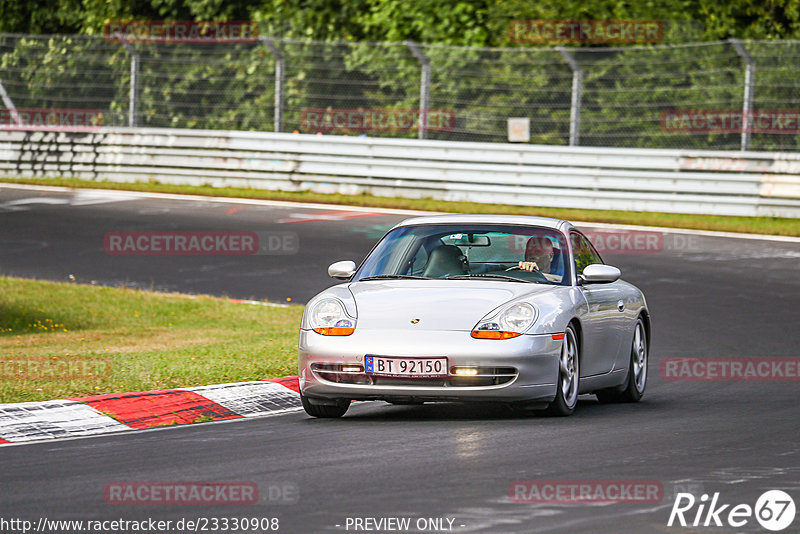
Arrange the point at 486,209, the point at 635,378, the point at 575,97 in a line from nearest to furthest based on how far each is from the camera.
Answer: the point at 635,378
the point at 486,209
the point at 575,97

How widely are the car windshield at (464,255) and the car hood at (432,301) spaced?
362 mm

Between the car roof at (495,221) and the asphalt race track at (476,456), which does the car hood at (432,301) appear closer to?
the asphalt race track at (476,456)

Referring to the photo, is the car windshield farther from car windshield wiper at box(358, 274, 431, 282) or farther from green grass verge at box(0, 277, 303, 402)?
green grass verge at box(0, 277, 303, 402)

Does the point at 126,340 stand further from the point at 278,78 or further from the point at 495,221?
the point at 278,78

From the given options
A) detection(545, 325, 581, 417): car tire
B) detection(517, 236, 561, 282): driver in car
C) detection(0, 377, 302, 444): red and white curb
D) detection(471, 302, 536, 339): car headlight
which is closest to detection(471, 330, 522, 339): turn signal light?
detection(471, 302, 536, 339): car headlight

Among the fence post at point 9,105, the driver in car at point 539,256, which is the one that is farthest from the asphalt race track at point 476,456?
the fence post at point 9,105

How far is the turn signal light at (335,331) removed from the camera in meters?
8.64

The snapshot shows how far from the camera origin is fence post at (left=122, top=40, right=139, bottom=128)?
87.3ft

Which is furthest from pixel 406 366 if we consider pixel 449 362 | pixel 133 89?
pixel 133 89

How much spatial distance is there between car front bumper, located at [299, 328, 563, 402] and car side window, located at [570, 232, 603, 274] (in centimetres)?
134

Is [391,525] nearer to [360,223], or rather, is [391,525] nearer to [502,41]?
[360,223]

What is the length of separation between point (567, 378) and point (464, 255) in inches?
50.6

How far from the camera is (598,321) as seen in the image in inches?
378

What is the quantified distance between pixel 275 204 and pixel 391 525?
61.5 feet
